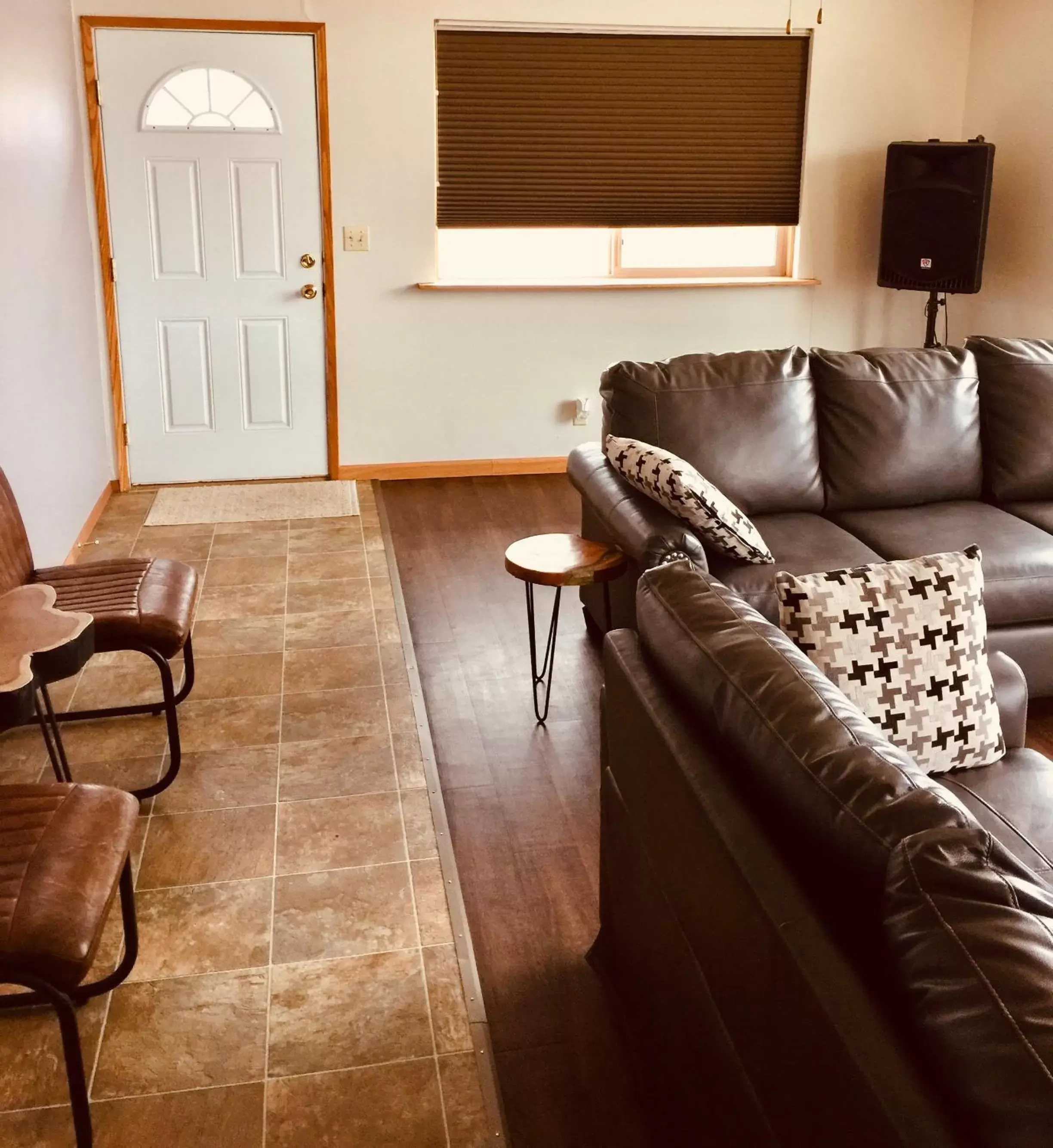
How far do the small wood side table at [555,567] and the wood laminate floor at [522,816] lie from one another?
16 cm

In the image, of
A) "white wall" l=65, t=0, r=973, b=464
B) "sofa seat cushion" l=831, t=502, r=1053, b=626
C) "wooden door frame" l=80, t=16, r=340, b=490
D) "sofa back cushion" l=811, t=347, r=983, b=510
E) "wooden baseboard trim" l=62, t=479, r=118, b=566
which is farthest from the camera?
"white wall" l=65, t=0, r=973, b=464

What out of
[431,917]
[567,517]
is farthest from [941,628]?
[567,517]

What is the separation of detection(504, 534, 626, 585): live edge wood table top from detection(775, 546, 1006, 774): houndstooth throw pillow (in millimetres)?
1035

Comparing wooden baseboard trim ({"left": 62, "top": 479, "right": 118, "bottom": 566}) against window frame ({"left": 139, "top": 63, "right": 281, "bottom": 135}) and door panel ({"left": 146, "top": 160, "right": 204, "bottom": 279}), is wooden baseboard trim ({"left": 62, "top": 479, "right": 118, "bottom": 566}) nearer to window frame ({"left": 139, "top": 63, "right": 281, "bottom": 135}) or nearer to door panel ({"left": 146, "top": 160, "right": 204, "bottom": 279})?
door panel ({"left": 146, "top": 160, "right": 204, "bottom": 279})

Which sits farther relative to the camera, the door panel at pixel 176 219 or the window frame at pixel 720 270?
the window frame at pixel 720 270

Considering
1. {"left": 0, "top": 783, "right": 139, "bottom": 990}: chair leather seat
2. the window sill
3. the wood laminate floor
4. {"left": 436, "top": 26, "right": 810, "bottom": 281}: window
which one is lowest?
the wood laminate floor

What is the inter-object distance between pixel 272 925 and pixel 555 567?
1.16 metres

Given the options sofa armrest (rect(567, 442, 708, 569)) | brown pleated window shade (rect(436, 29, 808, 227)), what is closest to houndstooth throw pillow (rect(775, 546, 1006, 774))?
sofa armrest (rect(567, 442, 708, 569))

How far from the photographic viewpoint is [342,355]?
5.54 m

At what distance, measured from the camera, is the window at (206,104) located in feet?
16.6

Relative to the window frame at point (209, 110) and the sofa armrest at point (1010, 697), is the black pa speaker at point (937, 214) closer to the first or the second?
the window frame at point (209, 110)

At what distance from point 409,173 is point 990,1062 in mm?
4985

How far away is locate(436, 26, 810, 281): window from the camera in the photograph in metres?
5.32

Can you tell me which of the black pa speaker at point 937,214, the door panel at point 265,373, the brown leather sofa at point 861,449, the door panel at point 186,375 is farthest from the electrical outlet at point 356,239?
the black pa speaker at point 937,214
